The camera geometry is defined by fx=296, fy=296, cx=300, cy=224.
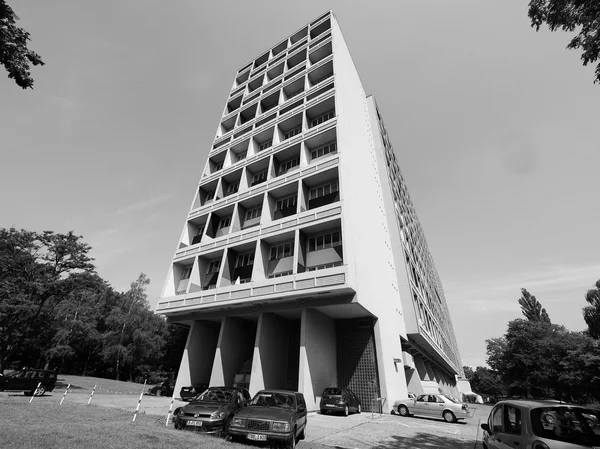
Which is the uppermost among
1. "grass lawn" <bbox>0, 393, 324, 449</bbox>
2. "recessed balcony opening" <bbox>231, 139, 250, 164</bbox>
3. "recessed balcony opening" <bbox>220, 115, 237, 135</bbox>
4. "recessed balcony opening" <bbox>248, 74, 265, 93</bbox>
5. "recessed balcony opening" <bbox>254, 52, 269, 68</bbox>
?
"recessed balcony opening" <bbox>254, 52, 269, 68</bbox>

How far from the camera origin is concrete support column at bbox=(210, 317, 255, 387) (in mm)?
21789

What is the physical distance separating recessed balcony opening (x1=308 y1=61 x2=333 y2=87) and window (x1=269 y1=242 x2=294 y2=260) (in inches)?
683

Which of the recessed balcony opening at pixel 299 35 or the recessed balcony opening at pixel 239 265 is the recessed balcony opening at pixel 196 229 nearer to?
the recessed balcony opening at pixel 239 265

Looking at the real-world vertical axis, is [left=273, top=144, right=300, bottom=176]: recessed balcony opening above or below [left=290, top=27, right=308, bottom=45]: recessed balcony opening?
below

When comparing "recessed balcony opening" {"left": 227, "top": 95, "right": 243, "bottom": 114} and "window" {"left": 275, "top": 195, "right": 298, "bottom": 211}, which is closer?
"window" {"left": 275, "top": 195, "right": 298, "bottom": 211}

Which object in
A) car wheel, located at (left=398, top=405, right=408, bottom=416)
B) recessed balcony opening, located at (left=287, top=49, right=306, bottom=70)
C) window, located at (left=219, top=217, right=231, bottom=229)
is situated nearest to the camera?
car wheel, located at (left=398, top=405, right=408, bottom=416)

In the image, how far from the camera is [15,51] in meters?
7.44

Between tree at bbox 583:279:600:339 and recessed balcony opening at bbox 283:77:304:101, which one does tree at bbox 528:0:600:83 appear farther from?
tree at bbox 583:279:600:339

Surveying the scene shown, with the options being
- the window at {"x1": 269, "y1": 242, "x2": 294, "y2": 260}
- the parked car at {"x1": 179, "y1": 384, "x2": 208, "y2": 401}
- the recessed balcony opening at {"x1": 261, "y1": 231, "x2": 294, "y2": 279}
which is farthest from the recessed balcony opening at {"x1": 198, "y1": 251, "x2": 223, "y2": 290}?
the parked car at {"x1": 179, "y1": 384, "x2": 208, "y2": 401}

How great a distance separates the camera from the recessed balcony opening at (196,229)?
2900cm

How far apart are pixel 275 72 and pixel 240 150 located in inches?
481

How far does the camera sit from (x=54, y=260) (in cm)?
3066

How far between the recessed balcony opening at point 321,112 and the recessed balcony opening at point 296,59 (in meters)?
10.4

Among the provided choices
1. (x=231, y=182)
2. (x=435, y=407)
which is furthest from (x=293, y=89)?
(x=435, y=407)
